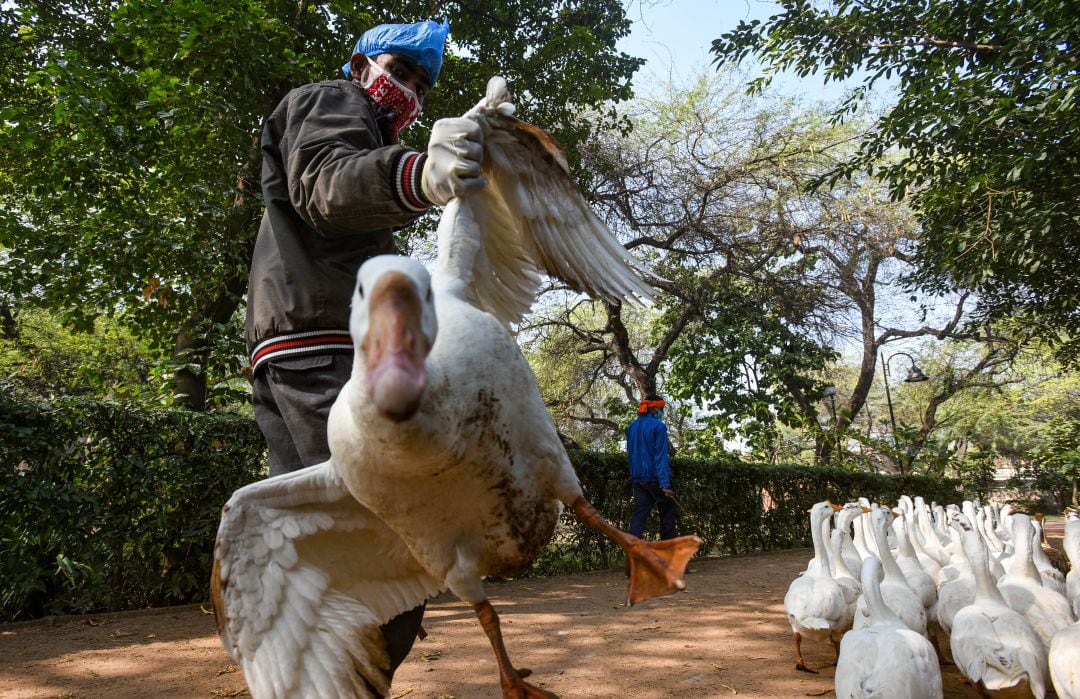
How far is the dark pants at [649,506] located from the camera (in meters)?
9.40

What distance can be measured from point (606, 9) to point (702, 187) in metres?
4.72

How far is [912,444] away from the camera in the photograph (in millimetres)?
18703

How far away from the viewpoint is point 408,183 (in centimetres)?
168

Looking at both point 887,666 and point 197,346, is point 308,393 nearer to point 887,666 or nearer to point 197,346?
point 887,666

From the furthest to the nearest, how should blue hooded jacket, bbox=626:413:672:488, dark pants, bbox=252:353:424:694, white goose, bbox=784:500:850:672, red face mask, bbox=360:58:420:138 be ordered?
blue hooded jacket, bbox=626:413:672:488 → white goose, bbox=784:500:850:672 → red face mask, bbox=360:58:420:138 → dark pants, bbox=252:353:424:694

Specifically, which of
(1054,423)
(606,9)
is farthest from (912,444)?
(606,9)

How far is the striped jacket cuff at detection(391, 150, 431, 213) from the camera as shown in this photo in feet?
5.52

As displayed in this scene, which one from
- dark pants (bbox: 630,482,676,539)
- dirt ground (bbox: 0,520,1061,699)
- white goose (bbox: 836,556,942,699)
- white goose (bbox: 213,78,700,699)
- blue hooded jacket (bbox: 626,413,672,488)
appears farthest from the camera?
dark pants (bbox: 630,482,676,539)

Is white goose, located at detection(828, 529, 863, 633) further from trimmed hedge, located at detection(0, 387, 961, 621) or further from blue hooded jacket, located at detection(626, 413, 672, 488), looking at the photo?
trimmed hedge, located at detection(0, 387, 961, 621)

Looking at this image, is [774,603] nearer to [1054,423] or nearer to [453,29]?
[453,29]

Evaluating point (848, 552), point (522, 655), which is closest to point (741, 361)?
point (848, 552)

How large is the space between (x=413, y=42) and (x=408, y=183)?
90 cm

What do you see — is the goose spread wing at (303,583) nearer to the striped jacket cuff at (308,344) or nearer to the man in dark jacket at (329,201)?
the man in dark jacket at (329,201)

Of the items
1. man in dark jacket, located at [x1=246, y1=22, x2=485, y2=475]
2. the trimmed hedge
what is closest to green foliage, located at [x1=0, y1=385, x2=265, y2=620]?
the trimmed hedge
